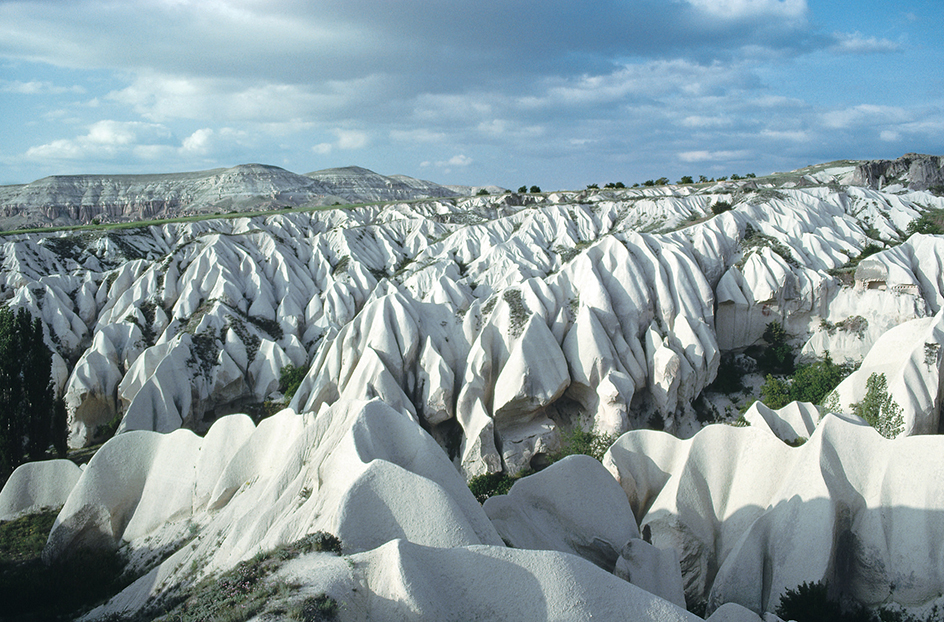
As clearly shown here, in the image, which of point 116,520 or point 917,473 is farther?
point 116,520

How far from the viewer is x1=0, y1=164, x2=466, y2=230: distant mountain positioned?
10125 cm

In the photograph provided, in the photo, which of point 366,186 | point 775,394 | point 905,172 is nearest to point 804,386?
point 775,394

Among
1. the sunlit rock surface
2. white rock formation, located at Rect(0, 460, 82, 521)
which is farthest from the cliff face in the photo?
white rock formation, located at Rect(0, 460, 82, 521)

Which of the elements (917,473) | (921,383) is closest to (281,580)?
(917,473)

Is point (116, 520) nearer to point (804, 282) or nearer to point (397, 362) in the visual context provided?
point (397, 362)

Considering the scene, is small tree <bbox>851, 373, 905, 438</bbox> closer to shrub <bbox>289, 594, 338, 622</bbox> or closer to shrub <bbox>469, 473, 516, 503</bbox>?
shrub <bbox>469, 473, 516, 503</bbox>

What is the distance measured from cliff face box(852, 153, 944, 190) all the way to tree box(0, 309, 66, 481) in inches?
3160

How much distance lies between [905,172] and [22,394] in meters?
87.2

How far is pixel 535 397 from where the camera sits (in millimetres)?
24531

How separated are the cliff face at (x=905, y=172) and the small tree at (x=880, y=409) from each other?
6183 centimetres

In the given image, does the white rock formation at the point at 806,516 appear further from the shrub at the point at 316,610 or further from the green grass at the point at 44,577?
the green grass at the point at 44,577

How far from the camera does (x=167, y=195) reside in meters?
112

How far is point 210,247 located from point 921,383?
42150mm

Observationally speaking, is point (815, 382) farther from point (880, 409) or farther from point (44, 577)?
point (44, 577)
